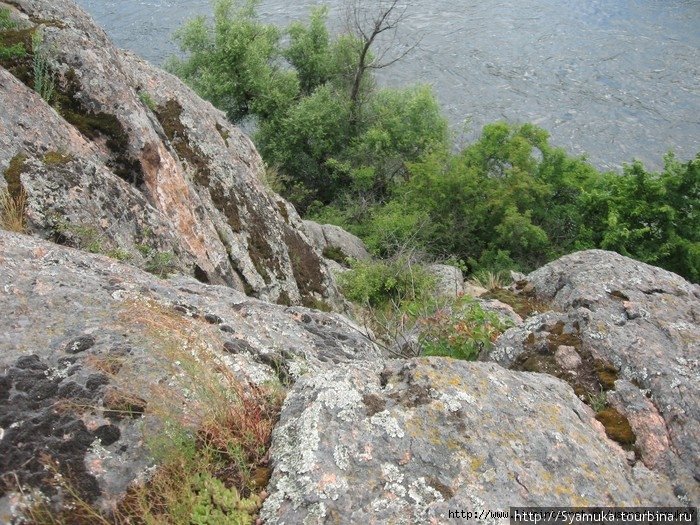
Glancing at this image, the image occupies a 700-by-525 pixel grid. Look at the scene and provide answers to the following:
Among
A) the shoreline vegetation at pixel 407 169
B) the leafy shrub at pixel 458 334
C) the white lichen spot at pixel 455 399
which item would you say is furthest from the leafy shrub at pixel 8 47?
the shoreline vegetation at pixel 407 169

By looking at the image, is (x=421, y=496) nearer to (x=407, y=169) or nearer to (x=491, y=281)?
(x=491, y=281)

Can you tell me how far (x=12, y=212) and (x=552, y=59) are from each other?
116 feet

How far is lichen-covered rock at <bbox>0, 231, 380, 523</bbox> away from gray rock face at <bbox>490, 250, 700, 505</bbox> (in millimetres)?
1723

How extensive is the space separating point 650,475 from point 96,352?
3542 millimetres

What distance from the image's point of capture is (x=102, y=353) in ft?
12.3

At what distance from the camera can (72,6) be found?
35.1ft

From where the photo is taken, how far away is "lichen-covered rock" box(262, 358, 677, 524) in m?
3.10

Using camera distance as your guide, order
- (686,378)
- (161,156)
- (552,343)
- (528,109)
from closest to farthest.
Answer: (686,378), (552,343), (161,156), (528,109)

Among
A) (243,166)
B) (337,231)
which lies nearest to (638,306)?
(243,166)

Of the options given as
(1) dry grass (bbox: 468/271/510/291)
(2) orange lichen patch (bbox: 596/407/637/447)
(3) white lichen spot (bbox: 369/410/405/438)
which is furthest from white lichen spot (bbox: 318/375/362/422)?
(1) dry grass (bbox: 468/271/510/291)

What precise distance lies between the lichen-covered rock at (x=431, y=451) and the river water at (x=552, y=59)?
28574 mm

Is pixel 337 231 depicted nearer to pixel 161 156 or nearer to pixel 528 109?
pixel 161 156

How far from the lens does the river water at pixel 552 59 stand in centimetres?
3162

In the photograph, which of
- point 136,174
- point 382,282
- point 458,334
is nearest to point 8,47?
point 136,174
